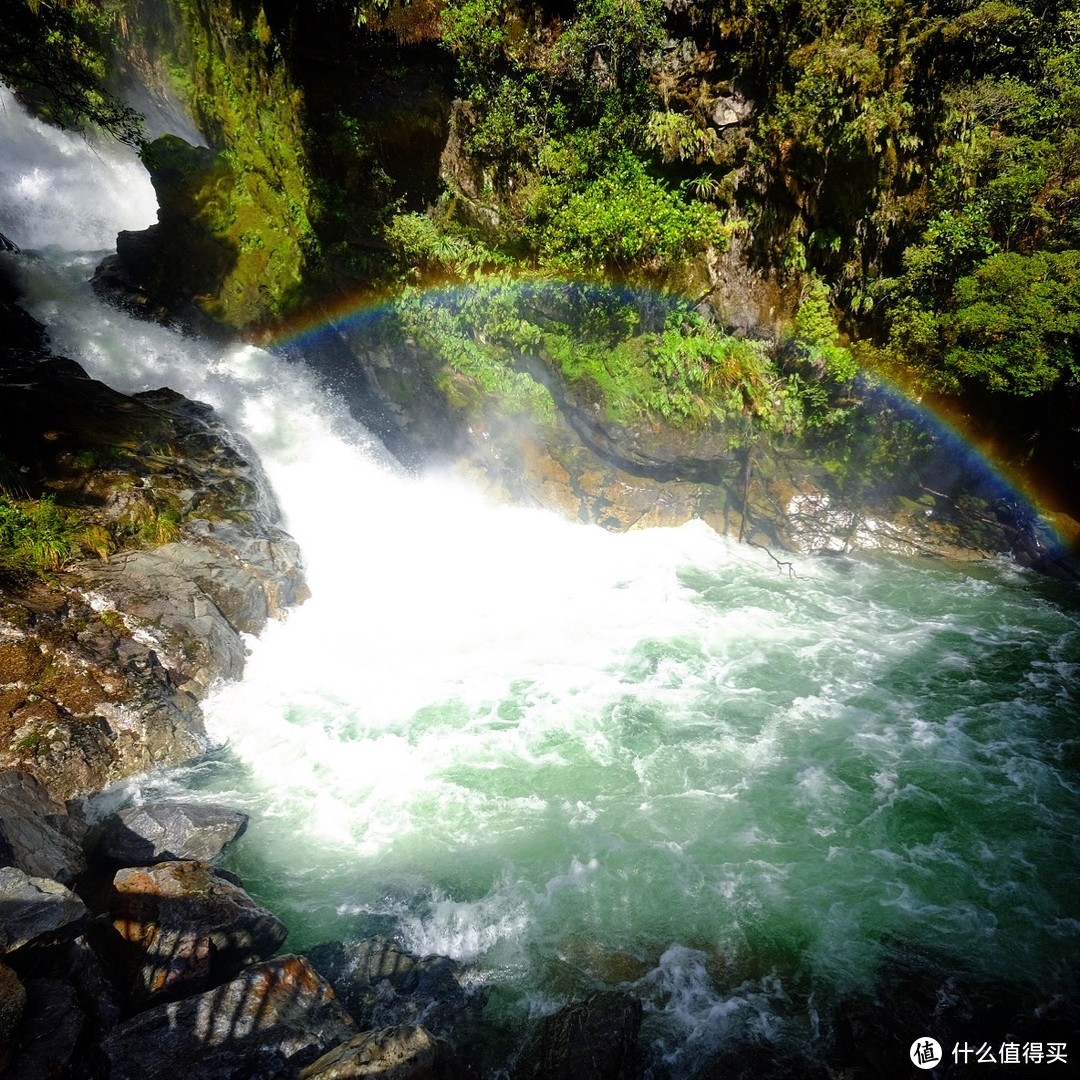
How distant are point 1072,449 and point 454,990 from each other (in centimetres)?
1451

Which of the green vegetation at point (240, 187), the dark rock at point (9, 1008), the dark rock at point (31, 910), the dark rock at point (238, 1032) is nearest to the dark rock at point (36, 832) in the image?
the dark rock at point (31, 910)

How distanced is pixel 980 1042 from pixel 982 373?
33.1 feet

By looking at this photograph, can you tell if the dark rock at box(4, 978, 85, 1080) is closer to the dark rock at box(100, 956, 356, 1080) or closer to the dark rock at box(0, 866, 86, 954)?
the dark rock at box(100, 956, 356, 1080)

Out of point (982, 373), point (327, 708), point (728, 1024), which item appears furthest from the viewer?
point (982, 373)

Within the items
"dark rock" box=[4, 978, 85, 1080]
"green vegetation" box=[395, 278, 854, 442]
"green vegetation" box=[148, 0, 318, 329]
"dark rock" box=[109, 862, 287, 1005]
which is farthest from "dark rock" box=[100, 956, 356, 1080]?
"green vegetation" box=[148, 0, 318, 329]

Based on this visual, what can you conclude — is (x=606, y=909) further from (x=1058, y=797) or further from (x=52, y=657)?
(x=52, y=657)

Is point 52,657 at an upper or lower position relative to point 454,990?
upper

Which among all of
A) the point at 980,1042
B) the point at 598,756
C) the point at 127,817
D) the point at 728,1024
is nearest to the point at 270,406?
the point at 127,817

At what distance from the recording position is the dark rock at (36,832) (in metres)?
5.87

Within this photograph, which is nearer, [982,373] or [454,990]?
[454,990]

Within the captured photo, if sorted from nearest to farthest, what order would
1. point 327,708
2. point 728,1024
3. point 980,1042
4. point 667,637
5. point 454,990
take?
point 980,1042 < point 728,1024 < point 454,990 < point 327,708 < point 667,637

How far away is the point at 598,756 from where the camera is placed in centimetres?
870

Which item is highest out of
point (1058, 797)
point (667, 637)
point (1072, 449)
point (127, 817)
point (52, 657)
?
point (1072, 449)

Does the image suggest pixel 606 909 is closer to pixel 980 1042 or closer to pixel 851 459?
pixel 980 1042
